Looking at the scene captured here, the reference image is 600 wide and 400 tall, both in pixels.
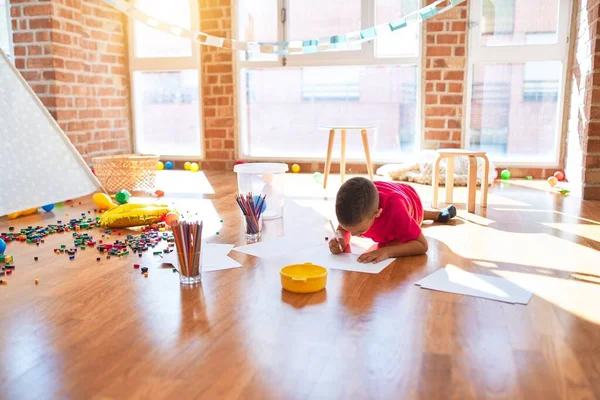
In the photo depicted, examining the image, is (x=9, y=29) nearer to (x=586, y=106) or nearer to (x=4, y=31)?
(x=4, y=31)

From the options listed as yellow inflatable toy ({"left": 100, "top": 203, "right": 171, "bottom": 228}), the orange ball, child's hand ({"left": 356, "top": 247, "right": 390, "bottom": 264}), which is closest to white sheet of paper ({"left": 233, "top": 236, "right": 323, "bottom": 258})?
child's hand ({"left": 356, "top": 247, "right": 390, "bottom": 264})

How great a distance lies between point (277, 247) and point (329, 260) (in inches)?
12.4

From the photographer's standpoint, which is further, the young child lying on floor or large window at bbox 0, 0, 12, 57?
large window at bbox 0, 0, 12, 57

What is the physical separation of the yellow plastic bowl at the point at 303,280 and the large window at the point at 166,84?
12.4ft

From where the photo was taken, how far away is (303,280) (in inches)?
68.2

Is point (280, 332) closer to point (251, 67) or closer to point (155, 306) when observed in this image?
point (155, 306)

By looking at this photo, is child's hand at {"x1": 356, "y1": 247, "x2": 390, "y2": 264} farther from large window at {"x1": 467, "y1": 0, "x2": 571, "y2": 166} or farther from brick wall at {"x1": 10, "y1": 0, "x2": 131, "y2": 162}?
brick wall at {"x1": 10, "y1": 0, "x2": 131, "y2": 162}

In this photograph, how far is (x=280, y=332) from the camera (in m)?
1.45

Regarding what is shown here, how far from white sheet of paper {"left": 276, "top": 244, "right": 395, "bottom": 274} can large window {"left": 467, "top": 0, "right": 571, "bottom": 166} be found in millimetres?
2910

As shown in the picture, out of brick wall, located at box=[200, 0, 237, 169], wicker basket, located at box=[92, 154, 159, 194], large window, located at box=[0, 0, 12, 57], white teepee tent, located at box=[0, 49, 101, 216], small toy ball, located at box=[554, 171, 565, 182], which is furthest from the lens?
brick wall, located at box=[200, 0, 237, 169]

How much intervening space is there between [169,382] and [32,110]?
2495 millimetres

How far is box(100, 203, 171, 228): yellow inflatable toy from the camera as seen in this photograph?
273 cm

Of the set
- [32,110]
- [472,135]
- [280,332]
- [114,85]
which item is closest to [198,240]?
[280,332]

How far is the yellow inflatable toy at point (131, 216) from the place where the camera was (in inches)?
107
